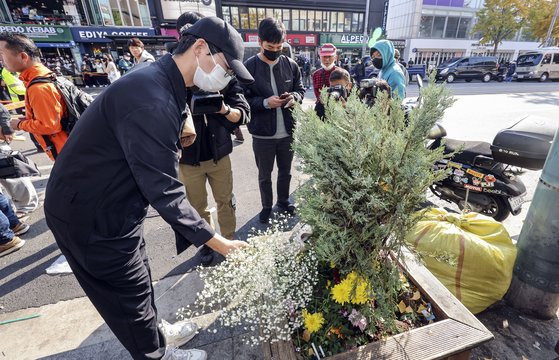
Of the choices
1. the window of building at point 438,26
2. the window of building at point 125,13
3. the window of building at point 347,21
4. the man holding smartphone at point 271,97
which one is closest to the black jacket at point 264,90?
the man holding smartphone at point 271,97

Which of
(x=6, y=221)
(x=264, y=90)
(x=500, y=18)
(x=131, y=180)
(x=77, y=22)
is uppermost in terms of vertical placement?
(x=77, y=22)

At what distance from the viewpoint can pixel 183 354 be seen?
190 centimetres

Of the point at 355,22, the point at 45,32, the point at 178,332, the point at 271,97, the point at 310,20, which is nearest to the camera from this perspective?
the point at 178,332

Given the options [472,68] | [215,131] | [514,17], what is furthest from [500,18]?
[215,131]

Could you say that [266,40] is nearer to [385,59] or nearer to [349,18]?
[385,59]

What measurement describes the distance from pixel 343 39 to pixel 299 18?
478 cm

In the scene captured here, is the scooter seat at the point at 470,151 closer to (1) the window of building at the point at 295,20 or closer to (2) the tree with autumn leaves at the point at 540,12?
(1) the window of building at the point at 295,20

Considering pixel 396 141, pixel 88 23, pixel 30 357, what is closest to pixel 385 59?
pixel 396 141

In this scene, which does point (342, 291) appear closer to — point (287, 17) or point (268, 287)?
point (268, 287)

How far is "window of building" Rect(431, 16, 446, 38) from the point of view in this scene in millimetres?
29469

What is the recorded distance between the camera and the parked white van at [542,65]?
18344mm

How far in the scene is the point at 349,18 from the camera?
1155 inches

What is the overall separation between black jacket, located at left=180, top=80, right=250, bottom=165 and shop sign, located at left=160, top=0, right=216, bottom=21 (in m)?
24.4

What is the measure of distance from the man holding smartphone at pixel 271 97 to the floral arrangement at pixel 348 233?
68.6 inches
